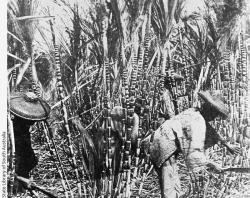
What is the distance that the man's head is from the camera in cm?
247

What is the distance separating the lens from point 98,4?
101 inches

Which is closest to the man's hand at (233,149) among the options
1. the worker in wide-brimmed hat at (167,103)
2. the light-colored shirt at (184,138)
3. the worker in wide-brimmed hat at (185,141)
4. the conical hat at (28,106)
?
the worker in wide-brimmed hat at (185,141)

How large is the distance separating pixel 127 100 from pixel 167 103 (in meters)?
0.17

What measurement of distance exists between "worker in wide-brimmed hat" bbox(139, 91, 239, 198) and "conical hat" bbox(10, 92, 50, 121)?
0.51 m

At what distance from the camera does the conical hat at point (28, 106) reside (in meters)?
2.62

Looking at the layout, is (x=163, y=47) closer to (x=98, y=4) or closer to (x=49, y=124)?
(x=98, y=4)

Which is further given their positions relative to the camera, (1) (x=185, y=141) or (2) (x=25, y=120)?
(2) (x=25, y=120)

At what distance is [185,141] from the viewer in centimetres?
246

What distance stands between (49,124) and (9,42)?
42cm

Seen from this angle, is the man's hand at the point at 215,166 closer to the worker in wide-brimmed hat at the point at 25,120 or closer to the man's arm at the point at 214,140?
the man's arm at the point at 214,140

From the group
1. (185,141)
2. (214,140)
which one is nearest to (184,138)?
(185,141)

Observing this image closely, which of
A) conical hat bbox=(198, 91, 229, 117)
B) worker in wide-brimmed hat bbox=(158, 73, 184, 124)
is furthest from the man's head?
worker in wide-brimmed hat bbox=(158, 73, 184, 124)

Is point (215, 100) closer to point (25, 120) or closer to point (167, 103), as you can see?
point (167, 103)

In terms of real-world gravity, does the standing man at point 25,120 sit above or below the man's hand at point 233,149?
above
